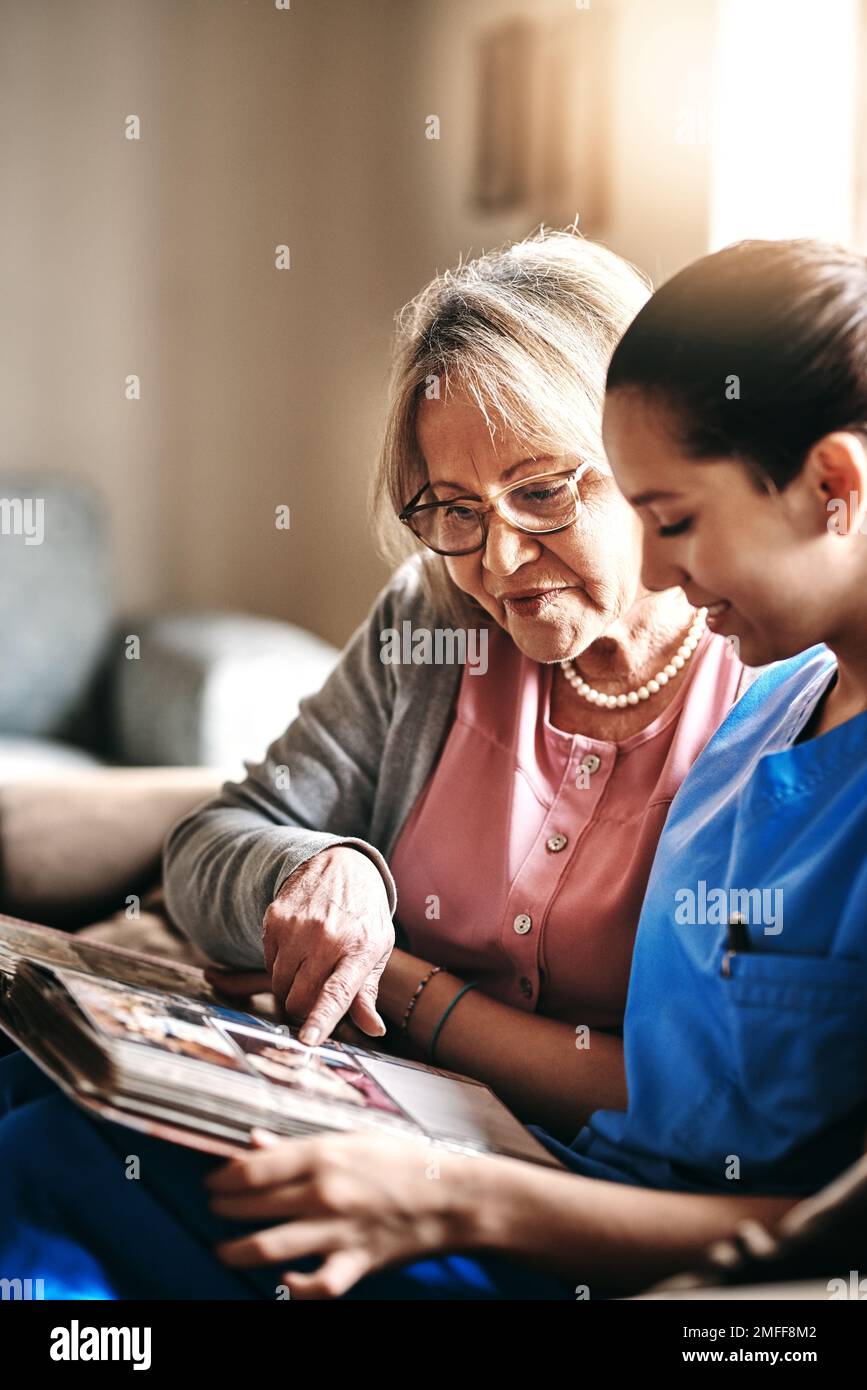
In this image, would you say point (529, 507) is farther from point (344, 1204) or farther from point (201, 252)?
point (201, 252)

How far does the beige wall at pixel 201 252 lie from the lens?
7.18ft

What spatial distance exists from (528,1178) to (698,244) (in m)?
1.59

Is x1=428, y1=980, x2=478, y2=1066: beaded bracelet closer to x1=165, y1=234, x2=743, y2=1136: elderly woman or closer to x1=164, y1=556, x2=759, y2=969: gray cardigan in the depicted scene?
x1=165, y1=234, x2=743, y2=1136: elderly woman

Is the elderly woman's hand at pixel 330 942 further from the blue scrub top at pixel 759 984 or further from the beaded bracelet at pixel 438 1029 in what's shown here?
the blue scrub top at pixel 759 984

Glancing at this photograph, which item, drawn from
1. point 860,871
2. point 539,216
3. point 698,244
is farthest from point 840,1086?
point 539,216

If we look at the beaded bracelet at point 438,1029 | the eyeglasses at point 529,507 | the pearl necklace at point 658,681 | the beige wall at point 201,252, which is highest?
the beige wall at point 201,252

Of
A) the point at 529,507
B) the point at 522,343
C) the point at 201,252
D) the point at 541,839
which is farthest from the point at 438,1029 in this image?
the point at 201,252

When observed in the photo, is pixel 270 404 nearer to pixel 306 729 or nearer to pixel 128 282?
pixel 128 282

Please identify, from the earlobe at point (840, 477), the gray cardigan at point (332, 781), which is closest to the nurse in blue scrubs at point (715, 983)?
the earlobe at point (840, 477)

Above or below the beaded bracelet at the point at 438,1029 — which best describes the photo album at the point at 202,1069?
above

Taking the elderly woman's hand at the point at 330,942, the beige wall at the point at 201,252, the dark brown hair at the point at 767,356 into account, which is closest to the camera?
the dark brown hair at the point at 767,356

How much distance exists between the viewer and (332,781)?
3.66ft

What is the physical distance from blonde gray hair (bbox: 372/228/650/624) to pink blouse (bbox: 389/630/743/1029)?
190mm

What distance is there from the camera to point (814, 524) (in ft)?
2.09
